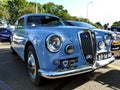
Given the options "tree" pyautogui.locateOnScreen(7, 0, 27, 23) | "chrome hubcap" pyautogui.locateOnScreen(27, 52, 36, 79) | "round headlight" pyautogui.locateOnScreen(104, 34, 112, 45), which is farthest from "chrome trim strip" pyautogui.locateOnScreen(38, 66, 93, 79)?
"tree" pyautogui.locateOnScreen(7, 0, 27, 23)

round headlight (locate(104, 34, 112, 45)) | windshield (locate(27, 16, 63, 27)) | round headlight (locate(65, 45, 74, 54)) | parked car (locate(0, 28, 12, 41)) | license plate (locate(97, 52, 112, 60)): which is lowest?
parked car (locate(0, 28, 12, 41))

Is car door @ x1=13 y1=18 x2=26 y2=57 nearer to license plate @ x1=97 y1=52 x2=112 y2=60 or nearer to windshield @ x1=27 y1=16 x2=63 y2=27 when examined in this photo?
windshield @ x1=27 y1=16 x2=63 y2=27

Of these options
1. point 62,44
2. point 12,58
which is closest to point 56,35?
point 62,44

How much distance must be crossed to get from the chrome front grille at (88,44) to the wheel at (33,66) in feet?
3.25

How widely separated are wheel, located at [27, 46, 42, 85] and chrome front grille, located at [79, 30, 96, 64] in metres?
0.99

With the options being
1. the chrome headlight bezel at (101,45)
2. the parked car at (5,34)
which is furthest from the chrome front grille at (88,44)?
the parked car at (5,34)

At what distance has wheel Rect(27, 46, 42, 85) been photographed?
→ 4807 mm

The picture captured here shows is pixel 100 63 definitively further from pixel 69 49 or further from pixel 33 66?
pixel 33 66

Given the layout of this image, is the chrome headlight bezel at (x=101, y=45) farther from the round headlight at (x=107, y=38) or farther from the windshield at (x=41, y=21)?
the windshield at (x=41, y=21)

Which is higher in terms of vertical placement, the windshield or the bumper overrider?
the windshield

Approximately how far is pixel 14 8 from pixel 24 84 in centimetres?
5973

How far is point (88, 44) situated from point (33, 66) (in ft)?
4.12

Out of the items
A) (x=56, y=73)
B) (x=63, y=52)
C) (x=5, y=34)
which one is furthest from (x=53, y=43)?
(x=5, y=34)

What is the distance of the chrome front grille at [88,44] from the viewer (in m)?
4.72
